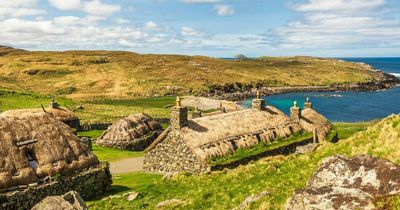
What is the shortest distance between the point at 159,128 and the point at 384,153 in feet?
147

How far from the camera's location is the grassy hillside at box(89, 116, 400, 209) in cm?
1680

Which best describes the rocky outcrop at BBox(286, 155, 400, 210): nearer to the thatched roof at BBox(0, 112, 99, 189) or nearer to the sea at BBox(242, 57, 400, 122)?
the thatched roof at BBox(0, 112, 99, 189)

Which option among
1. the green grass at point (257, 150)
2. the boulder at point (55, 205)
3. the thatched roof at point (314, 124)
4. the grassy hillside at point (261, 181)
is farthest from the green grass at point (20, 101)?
the boulder at point (55, 205)

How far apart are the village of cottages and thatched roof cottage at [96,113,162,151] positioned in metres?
16.2

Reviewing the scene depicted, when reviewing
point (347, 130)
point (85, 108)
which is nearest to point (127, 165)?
point (347, 130)

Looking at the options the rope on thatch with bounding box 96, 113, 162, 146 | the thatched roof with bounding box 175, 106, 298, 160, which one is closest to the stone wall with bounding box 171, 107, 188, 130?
the thatched roof with bounding box 175, 106, 298, 160

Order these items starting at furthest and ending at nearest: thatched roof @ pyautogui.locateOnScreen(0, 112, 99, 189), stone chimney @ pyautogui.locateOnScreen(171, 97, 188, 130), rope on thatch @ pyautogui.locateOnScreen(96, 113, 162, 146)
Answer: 1. rope on thatch @ pyautogui.locateOnScreen(96, 113, 162, 146)
2. stone chimney @ pyautogui.locateOnScreen(171, 97, 188, 130)
3. thatched roof @ pyautogui.locateOnScreen(0, 112, 99, 189)

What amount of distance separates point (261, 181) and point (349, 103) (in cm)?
11514

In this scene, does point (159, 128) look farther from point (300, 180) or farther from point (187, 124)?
point (300, 180)

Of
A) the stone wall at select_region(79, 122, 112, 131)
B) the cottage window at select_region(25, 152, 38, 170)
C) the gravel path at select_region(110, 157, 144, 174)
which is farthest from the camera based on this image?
the stone wall at select_region(79, 122, 112, 131)

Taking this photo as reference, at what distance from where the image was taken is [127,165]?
42.0 metres

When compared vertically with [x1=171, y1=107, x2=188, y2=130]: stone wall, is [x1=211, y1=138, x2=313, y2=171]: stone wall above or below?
below

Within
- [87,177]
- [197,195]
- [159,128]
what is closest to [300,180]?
[197,195]

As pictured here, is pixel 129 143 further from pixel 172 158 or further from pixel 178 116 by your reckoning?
pixel 178 116
